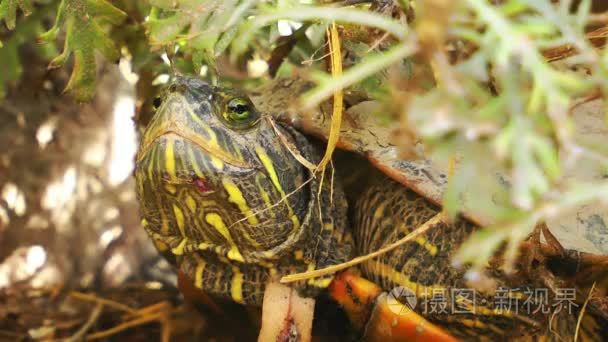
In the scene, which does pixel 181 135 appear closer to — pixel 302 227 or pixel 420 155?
pixel 302 227

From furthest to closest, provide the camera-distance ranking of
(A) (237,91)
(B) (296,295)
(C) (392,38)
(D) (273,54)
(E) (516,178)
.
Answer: (D) (273,54) → (B) (296,295) → (A) (237,91) → (C) (392,38) → (E) (516,178)

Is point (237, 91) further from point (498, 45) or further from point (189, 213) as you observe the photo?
point (498, 45)

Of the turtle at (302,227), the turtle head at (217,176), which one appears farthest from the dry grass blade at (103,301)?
the turtle head at (217,176)

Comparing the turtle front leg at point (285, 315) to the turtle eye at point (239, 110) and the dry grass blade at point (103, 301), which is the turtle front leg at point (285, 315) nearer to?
the turtle eye at point (239, 110)

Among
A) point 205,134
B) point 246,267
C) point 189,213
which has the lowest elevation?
point 246,267

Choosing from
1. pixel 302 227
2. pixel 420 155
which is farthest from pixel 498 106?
pixel 302 227

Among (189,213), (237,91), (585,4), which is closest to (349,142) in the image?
(237,91)

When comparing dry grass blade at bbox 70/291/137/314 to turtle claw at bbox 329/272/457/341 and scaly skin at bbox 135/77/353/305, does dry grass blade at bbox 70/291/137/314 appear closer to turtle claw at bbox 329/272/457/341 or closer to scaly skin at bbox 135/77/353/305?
scaly skin at bbox 135/77/353/305
